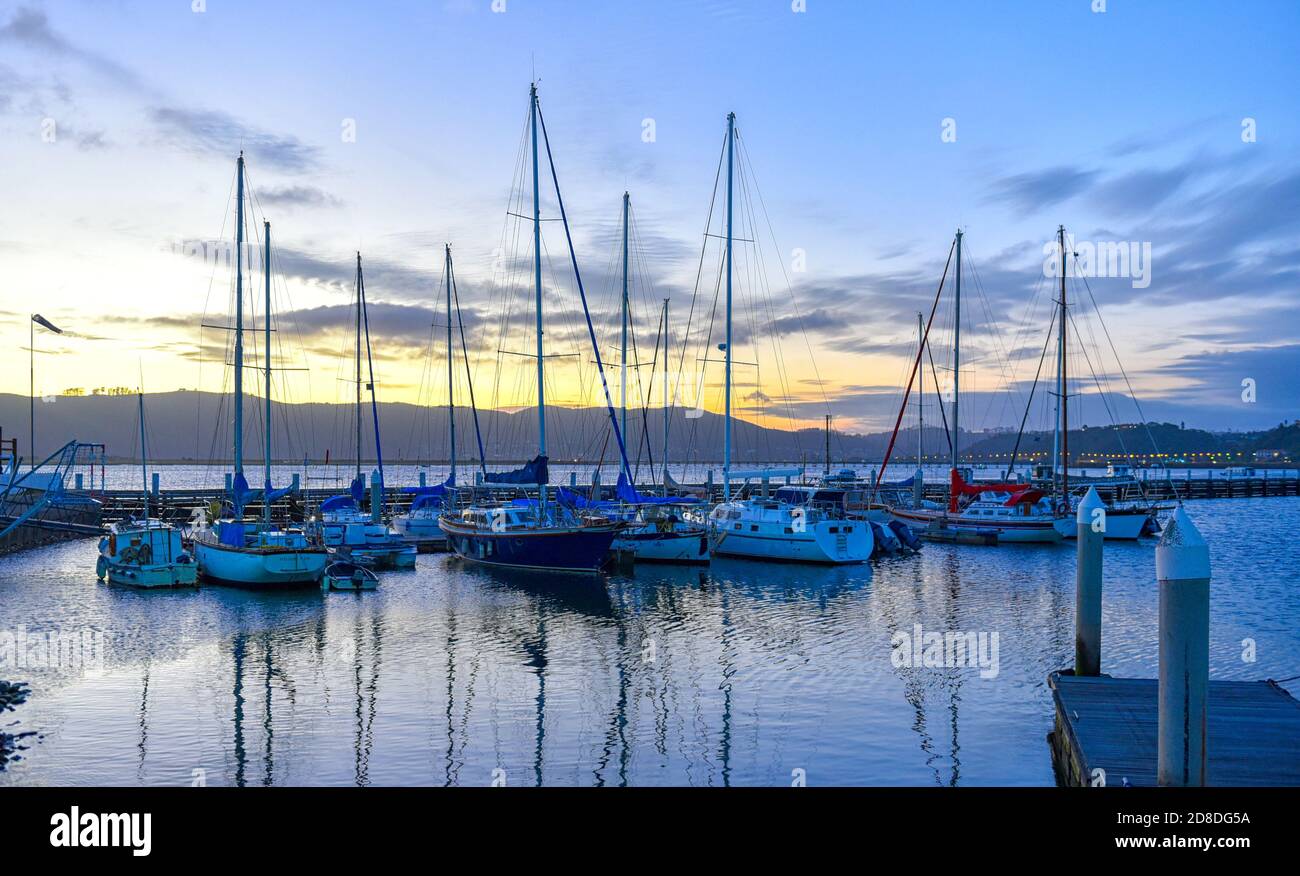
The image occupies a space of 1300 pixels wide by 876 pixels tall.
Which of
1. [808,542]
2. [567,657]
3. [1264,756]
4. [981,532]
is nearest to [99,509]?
[808,542]

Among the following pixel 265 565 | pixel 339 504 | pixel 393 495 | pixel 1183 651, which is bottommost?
pixel 265 565

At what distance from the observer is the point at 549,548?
35406mm

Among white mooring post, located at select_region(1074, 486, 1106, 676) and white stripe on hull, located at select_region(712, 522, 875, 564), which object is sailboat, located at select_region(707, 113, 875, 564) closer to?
white stripe on hull, located at select_region(712, 522, 875, 564)

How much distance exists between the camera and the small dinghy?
105 ft

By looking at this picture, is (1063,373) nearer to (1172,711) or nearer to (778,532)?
(778,532)

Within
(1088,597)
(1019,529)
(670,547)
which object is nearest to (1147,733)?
(1088,597)

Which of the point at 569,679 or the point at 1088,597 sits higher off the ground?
the point at 1088,597

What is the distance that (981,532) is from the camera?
52.2m

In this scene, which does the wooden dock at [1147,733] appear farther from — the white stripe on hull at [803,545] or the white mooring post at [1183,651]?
the white stripe on hull at [803,545]

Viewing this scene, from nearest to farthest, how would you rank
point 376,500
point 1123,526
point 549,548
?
point 549,548 < point 376,500 < point 1123,526

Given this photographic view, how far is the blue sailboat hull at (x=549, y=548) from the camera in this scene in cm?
3469

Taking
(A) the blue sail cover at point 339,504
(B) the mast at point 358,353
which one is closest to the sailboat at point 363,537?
(A) the blue sail cover at point 339,504

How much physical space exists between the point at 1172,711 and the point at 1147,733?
138 inches

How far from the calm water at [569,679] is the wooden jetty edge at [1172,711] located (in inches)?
54.6
